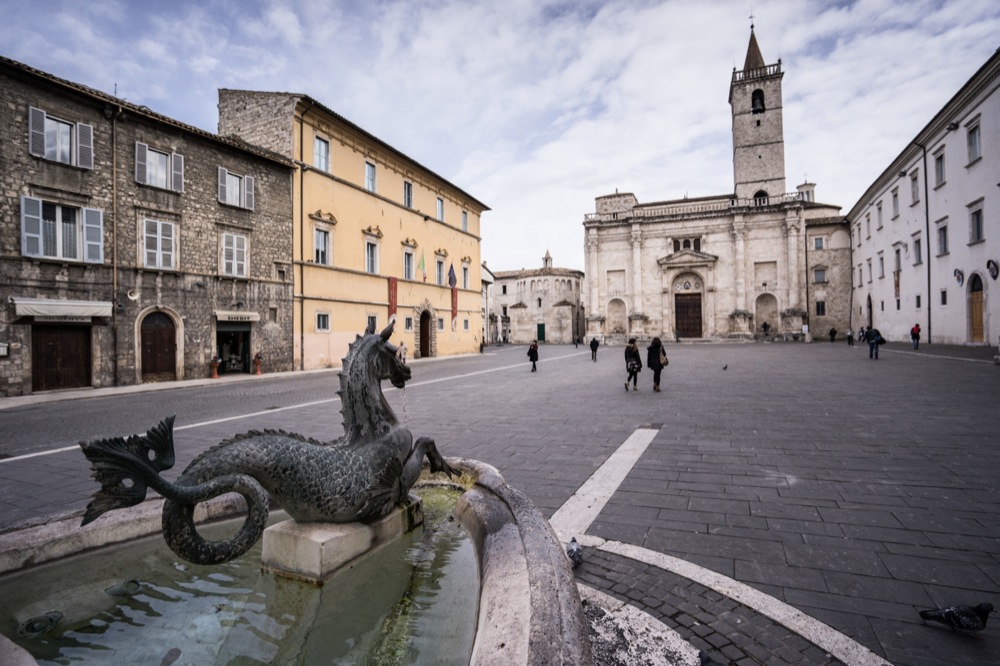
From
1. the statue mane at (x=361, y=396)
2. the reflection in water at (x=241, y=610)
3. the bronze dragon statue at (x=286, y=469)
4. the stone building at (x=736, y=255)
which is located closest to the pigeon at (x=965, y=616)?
the reflection in water at (x=241, y=610)

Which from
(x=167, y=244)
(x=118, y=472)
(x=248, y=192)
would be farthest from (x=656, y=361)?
(x=248, y=192)

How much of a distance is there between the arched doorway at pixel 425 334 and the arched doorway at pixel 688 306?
1050 inches

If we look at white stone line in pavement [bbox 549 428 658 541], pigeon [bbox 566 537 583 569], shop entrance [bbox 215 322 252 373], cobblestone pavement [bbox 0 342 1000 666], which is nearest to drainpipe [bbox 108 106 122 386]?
cobblestone pavement [bbox 0 342 1000 666]

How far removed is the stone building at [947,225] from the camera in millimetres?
21000

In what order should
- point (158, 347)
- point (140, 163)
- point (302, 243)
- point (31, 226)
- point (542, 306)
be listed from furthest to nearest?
point (542, 306), point (302, 243), point (158, 347), point (140, 163), point (31, 226)

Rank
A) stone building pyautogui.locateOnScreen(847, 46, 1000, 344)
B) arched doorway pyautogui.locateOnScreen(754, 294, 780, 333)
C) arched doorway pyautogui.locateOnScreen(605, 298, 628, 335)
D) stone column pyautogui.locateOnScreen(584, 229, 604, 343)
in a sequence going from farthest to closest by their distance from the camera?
arched doorway pyautogui.locateOnScreen(605, 298, 628, 335), stone column pyautogui.locateOnScreen(584, 229, 604, 343), arched doorway pyautogui.locateOnScreen(754, 294, 780, 333), stone building pyautogui.locateOnScreen(847, 46, 1000, 344)

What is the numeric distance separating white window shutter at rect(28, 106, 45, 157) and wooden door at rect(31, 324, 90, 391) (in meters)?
5.12

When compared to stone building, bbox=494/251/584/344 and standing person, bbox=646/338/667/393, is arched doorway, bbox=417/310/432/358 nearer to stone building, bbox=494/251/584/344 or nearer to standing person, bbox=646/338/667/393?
standing person, bbox=646/338/667/393

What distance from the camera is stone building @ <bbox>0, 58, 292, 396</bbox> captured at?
14180 millimetres

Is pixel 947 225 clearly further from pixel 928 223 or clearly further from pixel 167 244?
pixel 167 244

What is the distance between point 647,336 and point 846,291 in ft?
61.0

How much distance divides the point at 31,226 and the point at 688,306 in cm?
4564

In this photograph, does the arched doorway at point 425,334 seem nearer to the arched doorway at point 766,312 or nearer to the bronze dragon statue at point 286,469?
the bronze dragon statue at point 286,469

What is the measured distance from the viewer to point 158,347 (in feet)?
57.3
